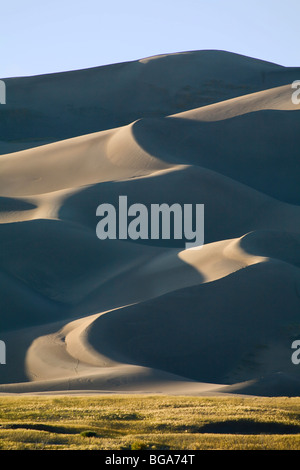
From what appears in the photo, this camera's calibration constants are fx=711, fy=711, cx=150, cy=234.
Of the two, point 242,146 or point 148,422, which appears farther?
point 242,146

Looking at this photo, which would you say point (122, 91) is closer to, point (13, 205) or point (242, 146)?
point (242, 146)

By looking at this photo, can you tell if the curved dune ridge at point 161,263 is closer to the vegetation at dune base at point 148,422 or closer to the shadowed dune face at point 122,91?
the vegetation at dune base at point 148,422

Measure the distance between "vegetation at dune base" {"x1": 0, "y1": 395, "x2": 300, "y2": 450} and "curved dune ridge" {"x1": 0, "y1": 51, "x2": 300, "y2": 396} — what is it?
3.29 meters

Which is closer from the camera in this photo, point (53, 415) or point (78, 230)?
point (53, 415)

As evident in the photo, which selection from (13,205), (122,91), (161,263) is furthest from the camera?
(122,91)

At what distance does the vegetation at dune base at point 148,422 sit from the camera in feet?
34.7

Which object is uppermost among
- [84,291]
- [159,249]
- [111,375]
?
[159,249]

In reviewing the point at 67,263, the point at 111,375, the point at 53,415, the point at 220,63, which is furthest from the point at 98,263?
the point at 220,63

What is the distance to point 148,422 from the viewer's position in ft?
40.9

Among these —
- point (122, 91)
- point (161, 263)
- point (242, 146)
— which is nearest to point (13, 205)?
point (161, 263)

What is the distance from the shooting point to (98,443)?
10352 mm

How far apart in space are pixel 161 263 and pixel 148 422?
18442mm

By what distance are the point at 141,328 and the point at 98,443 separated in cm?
1391

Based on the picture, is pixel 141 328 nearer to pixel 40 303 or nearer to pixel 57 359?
pixel 57 359
